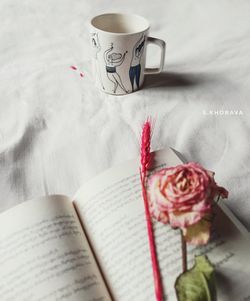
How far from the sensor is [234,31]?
0.80m

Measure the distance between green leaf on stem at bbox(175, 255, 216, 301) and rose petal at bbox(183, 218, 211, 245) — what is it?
2 cm

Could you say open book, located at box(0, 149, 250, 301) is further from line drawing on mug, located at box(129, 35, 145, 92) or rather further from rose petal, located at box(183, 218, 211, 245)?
line drawing on mug, located at box(129, 35, 145, 92)

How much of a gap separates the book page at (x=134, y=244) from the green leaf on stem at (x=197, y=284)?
0.10ft

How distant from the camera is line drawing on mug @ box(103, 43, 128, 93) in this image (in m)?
0.60

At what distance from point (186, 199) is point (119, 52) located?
0.32m

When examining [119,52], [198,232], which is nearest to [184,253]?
[198,232]

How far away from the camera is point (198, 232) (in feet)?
1.11

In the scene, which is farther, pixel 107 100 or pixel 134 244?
pixel 107 100

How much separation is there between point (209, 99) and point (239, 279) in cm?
34

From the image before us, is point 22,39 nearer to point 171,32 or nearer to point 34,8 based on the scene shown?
point 34,8

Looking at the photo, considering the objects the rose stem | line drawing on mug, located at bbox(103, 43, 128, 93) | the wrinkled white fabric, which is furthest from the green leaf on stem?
line drawing on mug, located at bbox(103, 43, 128, 93)

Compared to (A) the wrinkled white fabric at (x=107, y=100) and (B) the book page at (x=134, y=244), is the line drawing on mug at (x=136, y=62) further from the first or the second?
(B) the book page at (x=134, y=244)

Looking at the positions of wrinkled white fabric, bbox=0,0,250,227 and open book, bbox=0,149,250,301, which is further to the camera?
wrinkled white fabric, bbox=0,0,250,227

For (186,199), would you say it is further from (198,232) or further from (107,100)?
(107,100)
